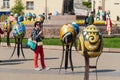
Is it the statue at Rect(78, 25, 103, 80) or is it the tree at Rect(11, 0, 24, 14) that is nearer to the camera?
the statue at Rect(78, 25, 103, 80)

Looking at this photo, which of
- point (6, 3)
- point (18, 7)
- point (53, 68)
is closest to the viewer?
point (53, 68)

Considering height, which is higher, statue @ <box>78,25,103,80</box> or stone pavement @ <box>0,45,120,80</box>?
statue @ <box>78,25,103,80</box>

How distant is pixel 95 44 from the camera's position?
11.0 m

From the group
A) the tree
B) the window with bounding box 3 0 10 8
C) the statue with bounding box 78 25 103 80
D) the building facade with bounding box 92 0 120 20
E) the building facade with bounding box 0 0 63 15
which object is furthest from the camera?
the window with bounding box 3 0 10 8

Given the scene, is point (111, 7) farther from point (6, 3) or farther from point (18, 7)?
point (6, 3)

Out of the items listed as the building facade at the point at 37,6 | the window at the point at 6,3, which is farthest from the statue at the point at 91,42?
the window at the point at 6,3

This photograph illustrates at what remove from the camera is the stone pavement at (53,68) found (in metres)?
14.6

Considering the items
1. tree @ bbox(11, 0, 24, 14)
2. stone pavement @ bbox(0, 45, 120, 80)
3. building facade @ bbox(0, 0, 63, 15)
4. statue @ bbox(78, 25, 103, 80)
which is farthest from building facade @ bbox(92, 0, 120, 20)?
statue @ bbox(78, 25, 103, 80)

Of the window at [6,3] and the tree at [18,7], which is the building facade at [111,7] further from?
the window at [6,3]

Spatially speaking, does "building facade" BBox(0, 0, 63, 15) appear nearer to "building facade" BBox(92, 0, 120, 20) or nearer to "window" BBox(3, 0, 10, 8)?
"window" BBox(3, 0, 10, 8)

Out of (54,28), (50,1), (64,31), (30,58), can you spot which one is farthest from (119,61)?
(50,1)

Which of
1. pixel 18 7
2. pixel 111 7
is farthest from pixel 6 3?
pixel 111 7

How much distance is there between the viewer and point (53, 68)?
1661 centimetres

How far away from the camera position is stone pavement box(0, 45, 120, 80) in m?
14.6
